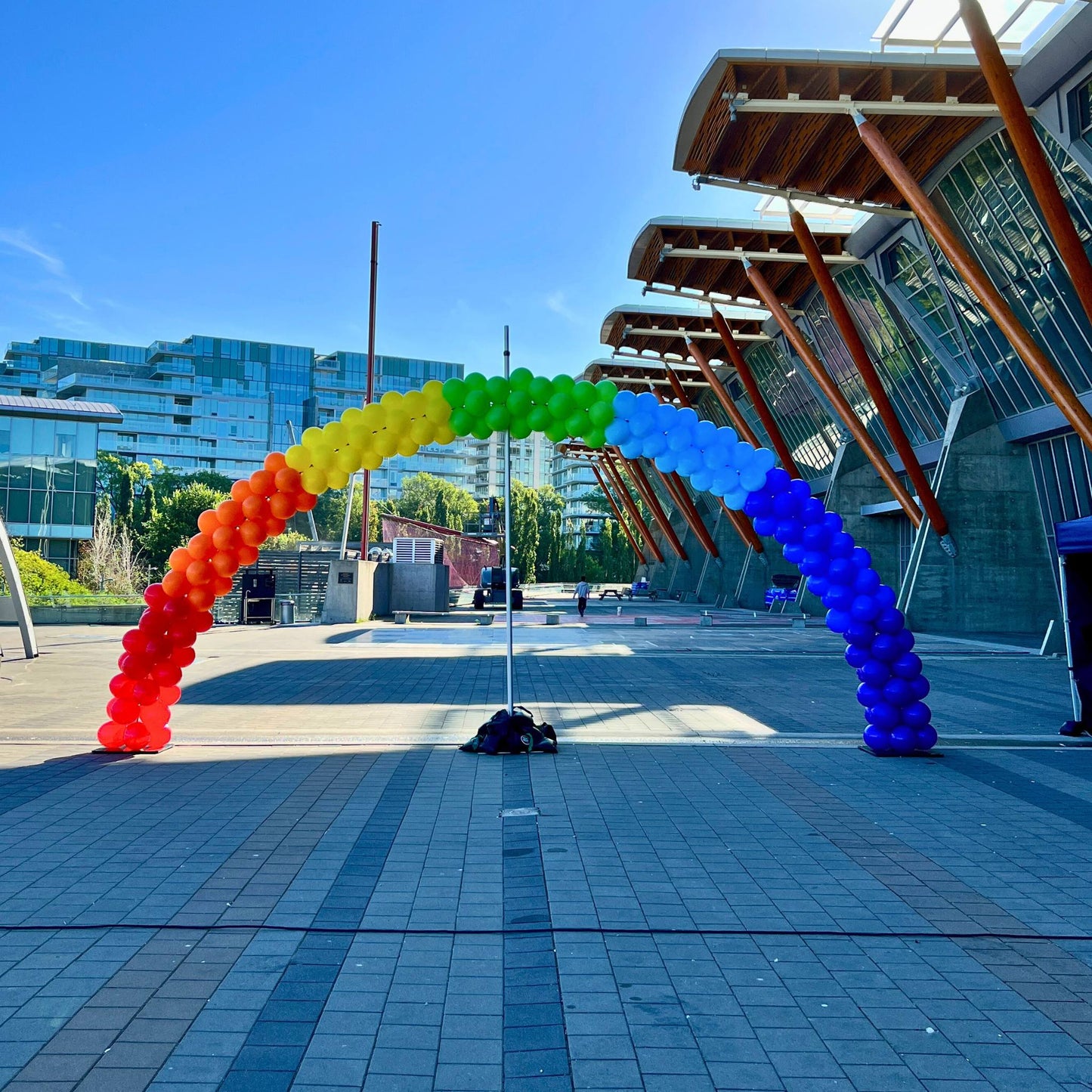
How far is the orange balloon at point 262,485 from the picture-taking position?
389 inches

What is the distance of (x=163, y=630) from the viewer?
9938 mm

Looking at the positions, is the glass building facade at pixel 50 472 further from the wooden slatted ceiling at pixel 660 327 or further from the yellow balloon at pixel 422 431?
the yellow balloon at pixel 422 431

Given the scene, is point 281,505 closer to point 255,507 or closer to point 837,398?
point 255,507

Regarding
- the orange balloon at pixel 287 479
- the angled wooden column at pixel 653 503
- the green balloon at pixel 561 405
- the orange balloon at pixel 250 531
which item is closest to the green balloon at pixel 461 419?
the green balloon at pixel 561 405

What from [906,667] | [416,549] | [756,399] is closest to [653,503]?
[416,549]

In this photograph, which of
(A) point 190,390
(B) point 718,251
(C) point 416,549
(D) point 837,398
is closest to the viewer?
(B) point 718,251

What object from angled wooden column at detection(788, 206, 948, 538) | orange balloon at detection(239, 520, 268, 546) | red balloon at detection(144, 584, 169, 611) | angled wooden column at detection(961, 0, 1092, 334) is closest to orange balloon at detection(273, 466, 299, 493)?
orange balloon at detection(239, 520, 268, 546)

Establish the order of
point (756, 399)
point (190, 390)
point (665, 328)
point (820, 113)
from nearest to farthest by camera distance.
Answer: point (820, 113), point (756, 399), point (665, 328), point (190, 390)

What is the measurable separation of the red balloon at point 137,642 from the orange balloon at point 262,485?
6.25ft

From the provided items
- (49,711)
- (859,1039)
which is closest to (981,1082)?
(859,1039)

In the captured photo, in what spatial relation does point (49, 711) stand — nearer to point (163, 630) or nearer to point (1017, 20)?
point (163, 630)

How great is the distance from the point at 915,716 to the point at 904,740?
296 mm

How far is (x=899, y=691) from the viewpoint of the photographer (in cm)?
1009

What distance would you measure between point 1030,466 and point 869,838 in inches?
967
